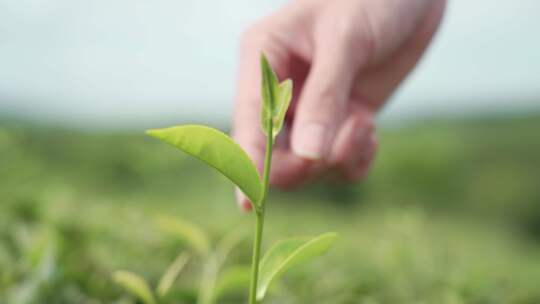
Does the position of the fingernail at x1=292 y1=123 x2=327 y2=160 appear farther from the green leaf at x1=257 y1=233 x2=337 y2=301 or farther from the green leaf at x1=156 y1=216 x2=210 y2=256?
the green leaf at x1=257 y1=233 x2=337 y2=301

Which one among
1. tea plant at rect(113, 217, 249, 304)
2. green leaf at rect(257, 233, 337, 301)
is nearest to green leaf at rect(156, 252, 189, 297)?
tea plant at rect(113, 217, 249, 304)

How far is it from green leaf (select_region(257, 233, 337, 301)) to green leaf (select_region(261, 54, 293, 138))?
9 centimetres

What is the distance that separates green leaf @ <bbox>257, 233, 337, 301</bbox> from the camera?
0.51 metres

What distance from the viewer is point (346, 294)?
88cm

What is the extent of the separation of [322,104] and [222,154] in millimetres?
635

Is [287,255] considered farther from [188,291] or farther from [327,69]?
[327,69]

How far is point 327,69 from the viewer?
1113 mm

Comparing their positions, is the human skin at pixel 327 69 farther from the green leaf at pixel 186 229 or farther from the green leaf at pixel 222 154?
the green leaf at pixel 222 154

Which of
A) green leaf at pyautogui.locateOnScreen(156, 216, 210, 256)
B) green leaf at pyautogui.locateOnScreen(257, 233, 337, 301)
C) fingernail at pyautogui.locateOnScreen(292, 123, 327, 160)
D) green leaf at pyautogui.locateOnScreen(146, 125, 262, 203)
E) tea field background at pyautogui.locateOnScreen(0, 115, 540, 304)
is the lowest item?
tea field background at pyautogui.locateOnScreen(0, 115, 540, 304)

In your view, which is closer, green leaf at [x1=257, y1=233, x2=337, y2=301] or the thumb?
green leaf at [x1=257, y1=233, x2=337, y2=301]

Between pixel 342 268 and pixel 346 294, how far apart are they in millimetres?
264

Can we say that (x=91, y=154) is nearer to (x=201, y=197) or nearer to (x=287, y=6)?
(x=201, y=197)

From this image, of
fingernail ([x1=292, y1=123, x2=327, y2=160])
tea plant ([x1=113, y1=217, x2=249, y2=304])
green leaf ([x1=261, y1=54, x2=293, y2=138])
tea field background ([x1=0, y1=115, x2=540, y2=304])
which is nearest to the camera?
green leaf ([x1=261, y1=54, x2=293, y2=138])

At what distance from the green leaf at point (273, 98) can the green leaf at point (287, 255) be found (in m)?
0.09
